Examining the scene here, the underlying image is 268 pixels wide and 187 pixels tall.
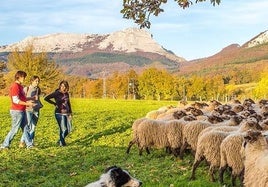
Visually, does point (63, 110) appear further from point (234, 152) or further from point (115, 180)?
point (115, 180)

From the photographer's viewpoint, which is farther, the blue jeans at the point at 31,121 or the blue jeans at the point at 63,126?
the blue jeans at the point at 63,126

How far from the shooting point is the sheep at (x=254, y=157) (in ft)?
24.9

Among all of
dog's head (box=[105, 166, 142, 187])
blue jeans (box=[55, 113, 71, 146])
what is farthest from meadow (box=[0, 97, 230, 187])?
dog's head (box=[105, 166, 142, 187])

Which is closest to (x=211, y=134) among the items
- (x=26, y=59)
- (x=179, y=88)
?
(x=26, y=59)

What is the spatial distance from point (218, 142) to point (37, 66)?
3032 inches

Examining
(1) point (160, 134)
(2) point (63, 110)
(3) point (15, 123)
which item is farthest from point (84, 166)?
(2) point (63, 110)

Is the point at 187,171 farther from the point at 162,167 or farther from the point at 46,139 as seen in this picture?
the point at 46,139

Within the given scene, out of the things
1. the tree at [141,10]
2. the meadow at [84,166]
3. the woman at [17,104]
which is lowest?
the meadow at [84,166]

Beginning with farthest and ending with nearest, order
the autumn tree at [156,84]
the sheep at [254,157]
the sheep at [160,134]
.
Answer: the autumn tree at [156,84] < the sheep at [160,134] < the sheep at [254,157]

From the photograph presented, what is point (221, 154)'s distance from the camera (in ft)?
32.9

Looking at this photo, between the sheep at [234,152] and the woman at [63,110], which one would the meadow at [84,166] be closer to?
the sheep at [234,152]

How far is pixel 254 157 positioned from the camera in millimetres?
8078

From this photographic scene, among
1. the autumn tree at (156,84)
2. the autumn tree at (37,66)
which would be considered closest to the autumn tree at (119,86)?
the autumn tree at (156,84)

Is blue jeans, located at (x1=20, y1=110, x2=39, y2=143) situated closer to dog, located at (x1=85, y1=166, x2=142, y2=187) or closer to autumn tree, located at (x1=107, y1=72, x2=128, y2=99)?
dog, located at (x1=85, y1=166, x2=142, y2=187)
